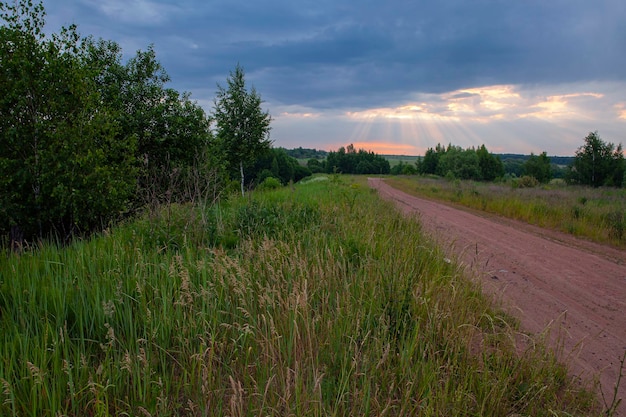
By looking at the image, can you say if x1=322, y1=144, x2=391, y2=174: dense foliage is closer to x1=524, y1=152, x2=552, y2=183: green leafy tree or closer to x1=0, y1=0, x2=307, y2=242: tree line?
x1=524, y1=152, x2=552, y2=183: green leafy tree

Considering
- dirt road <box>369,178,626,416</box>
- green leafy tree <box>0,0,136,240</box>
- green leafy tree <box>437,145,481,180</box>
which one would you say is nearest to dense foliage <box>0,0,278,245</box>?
green leafy tree <box>0,0,136,240</box>

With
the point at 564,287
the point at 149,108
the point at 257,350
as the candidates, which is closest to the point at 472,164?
the point at 149,108

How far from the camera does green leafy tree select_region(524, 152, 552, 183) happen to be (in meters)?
65.0

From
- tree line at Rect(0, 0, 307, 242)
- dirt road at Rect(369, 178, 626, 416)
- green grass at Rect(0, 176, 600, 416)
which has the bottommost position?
dirt road at Rect(369, 178, 626, 416)

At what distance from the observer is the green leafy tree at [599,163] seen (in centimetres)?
4906

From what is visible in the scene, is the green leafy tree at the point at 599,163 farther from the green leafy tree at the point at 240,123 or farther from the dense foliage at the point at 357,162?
the dense foliage at the point at 357,162

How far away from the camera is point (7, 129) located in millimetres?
8570

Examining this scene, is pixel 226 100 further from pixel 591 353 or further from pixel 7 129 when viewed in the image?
pixel 591 353

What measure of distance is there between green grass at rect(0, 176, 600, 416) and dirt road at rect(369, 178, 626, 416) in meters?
0.64

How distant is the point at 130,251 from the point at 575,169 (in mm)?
61693

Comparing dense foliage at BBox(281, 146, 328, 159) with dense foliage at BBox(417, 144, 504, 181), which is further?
dense foliage at BBox(281, 146, 328, 159)

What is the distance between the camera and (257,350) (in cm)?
317

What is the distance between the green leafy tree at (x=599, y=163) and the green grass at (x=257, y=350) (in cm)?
Result: 5774

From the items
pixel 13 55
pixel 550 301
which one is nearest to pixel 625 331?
pixel 550 301
